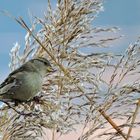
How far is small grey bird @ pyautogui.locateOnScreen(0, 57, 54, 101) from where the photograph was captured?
167 cm

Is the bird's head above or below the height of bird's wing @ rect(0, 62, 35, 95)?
above

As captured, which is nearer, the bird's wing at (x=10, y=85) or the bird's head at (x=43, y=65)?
the bird's wing at (x=10, y=85)

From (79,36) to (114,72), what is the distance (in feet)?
0.89

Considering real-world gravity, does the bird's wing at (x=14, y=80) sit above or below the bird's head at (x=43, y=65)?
below

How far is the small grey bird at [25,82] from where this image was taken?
1.67 metres

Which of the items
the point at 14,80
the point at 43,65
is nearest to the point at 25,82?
the point at 14,80

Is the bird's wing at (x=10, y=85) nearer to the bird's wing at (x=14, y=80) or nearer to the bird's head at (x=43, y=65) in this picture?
the bird's wing at (x=14, y=80)

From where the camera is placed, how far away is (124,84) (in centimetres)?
161

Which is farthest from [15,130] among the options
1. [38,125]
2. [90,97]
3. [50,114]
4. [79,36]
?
[79,36]

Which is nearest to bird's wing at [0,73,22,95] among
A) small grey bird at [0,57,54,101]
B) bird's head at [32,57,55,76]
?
small grey bird at [0,57,54,101]

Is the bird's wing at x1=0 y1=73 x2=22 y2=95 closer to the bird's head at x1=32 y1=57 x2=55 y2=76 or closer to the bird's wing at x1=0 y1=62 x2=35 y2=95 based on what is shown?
the bird's wing at x1=0 y1=62 x2=35 y2=95

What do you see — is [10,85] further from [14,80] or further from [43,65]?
[43,65]

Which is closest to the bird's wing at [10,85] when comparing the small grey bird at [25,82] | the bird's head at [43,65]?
the small grey bird at [25,82]

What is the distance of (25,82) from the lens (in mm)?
1691
